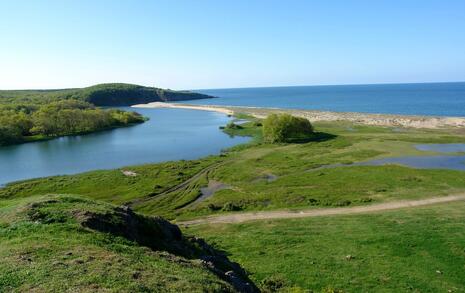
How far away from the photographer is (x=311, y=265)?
28.9 meters

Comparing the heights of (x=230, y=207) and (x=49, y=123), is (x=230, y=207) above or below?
below

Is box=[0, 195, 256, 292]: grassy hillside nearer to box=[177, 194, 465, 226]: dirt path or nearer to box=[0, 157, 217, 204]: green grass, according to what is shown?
box=[177, 194, 465, 226]: dirt path

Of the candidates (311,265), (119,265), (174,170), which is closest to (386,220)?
(311,265)

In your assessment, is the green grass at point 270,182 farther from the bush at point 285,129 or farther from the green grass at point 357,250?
the green grass at point 357,250

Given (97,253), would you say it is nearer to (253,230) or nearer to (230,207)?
(253,230)

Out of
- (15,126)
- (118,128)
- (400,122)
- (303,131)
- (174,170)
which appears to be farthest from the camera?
(118,128)

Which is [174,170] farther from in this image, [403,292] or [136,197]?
[403,292]

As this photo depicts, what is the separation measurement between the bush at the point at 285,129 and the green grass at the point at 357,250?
59450mm

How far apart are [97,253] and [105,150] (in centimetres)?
8548

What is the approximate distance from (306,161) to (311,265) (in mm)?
47315

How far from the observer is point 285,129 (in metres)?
101

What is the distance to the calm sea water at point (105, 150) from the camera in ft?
263

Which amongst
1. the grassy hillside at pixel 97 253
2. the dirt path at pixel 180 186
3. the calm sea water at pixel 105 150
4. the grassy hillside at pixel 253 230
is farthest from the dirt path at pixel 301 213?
the calm sea water at pixel 105 150

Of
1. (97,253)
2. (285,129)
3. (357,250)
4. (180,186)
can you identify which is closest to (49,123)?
(285,129)
